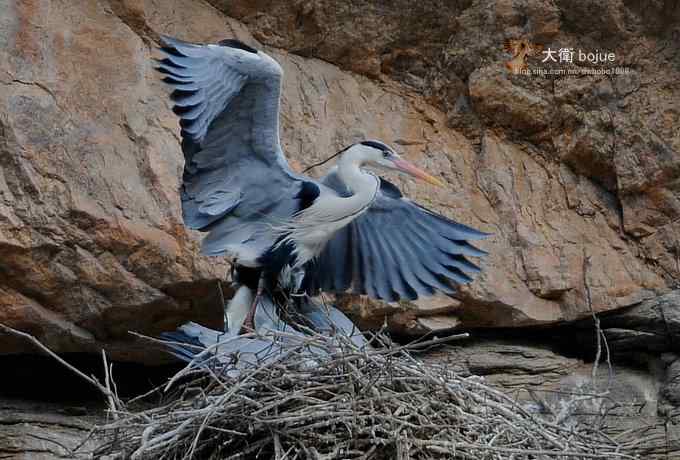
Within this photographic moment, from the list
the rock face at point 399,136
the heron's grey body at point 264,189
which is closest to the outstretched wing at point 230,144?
the heron's grey body at point 264,189

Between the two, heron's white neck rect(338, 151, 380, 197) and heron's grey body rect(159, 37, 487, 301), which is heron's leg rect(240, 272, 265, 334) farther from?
heron's white neck rect(338, 151, 380, 197)

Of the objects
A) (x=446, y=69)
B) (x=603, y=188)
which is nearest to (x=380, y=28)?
(x=446, y=69)

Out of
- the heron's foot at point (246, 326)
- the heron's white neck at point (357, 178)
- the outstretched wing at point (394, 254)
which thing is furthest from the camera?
the outstretched wing at point (394, 254)

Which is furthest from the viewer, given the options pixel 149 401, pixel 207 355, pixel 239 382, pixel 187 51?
pixel 149 401

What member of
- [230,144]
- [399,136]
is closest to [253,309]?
[230,144]

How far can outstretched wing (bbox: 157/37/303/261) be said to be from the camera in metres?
3.93

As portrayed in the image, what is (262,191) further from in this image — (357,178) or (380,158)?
(380,158)

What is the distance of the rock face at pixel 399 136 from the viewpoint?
4.19m

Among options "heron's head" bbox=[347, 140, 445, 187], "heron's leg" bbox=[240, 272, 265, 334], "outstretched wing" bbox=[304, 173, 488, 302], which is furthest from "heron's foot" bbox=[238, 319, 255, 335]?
"heron's head" bbox=[347, 140, 445, 187]

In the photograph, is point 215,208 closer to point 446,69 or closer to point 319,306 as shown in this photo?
point 319,306

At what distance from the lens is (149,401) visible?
455 cm

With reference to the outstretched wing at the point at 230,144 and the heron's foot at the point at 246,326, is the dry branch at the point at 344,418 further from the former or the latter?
the outstretched wing at the point at 230,144

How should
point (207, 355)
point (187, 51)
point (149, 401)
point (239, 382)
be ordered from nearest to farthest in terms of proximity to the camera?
point (239, 382)
point (207, 355)
point (187, 51)
point (149, 401)

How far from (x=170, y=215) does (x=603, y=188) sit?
→ 4.68ft
